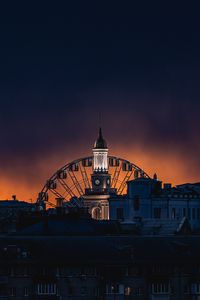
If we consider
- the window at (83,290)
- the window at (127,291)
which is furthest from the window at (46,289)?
the window at (127,291)

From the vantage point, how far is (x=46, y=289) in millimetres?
158625

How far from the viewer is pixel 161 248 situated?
168125 millimetres

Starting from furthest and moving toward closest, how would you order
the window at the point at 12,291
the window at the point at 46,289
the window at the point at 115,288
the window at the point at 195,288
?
the window at the point at 195,288 < the window at the point at 115,288 < the window at the point at 46,289 < the window at the point at 12,291

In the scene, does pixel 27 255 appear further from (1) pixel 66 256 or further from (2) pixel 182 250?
(2) pixel 182 250

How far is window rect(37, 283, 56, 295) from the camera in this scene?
15838 centimetres

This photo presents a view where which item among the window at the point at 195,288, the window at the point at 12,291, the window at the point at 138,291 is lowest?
the window at the point at 12,291

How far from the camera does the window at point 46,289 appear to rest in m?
158

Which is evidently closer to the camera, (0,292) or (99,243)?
(0,292)

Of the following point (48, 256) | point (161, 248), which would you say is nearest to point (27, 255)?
point (48, 256)

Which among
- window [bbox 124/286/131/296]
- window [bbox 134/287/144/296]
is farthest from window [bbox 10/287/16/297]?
window [bbox 134/287/144/296]

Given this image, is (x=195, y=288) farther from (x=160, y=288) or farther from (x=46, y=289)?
(x=46, y=289)

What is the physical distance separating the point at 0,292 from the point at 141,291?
1219 cm

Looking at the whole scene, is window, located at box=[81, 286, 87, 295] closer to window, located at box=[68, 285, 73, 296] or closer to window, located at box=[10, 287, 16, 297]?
window, located at box=[68, 285, 73, 296]

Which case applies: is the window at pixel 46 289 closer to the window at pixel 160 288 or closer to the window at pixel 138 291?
the window at pixel 138 291
